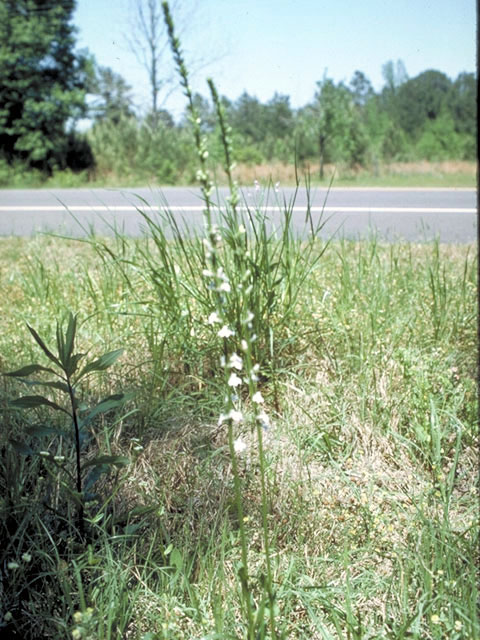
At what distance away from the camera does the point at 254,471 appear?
173 cm

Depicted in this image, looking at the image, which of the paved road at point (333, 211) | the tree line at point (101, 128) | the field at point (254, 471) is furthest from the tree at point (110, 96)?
the field at point (254, 471)

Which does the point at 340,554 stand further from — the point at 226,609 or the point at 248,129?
the point at 248,129

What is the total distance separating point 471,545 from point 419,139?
18.7 m

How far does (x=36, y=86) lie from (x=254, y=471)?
56.8ft

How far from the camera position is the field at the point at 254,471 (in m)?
1.25

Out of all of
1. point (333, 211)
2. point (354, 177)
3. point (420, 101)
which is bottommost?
point (333, 211)

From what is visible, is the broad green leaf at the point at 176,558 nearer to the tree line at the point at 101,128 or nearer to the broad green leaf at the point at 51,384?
the broad green leaf at the point at 51,384

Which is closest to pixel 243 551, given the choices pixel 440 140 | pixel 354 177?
pixel 354 177

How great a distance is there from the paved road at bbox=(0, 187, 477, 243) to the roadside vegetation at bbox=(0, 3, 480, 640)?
253 centimetres

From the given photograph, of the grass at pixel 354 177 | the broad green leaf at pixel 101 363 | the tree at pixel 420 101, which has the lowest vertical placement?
the broad green leaf at pixel 101 363

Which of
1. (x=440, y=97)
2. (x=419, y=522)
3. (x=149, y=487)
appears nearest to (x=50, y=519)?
(x=149, y=487)

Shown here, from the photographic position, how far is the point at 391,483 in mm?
1713

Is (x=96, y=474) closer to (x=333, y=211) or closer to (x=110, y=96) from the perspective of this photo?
(x=333, y=211)

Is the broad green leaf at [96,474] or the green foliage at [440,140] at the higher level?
the green foliage at [440,140]
